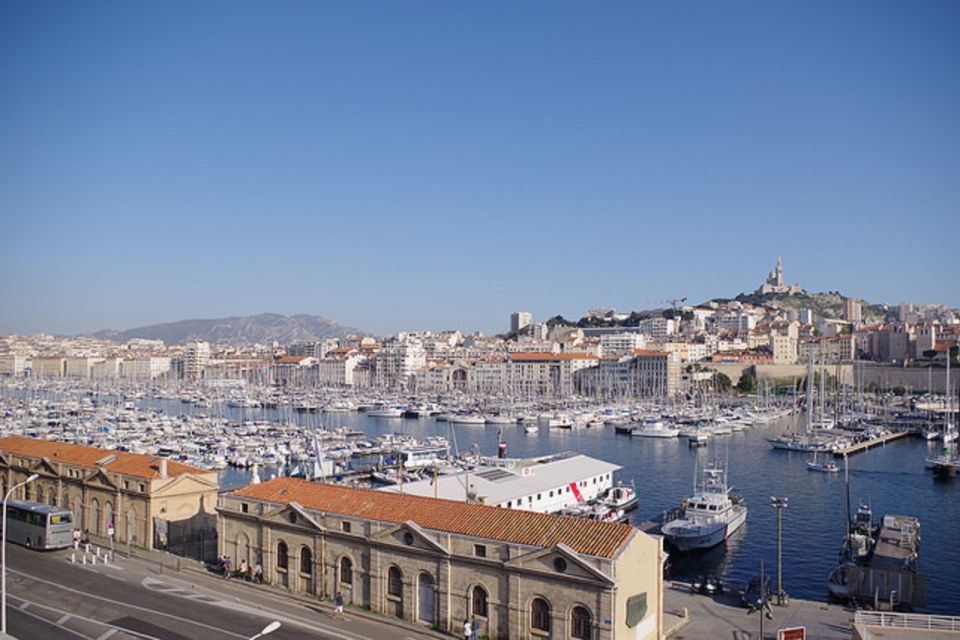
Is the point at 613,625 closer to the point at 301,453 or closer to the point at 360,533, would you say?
the point at 360,533

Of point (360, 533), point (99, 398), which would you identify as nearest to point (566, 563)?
point (360, 533)

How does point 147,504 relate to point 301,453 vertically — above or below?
above

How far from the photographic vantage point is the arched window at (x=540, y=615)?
1673 cm

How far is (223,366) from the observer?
7219 inches

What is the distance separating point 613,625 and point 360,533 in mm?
6876

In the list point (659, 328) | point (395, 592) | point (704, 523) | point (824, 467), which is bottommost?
point (824, 467)

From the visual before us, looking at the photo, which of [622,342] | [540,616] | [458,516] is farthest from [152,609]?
[622,342]

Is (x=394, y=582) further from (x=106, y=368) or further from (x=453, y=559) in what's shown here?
(x=106, y=368)

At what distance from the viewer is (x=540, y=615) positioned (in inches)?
664

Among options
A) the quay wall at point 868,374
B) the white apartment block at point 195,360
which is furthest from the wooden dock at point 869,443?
the white apartment block at point 195,360

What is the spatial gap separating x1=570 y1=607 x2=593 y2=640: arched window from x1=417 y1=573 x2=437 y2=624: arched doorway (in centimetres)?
358

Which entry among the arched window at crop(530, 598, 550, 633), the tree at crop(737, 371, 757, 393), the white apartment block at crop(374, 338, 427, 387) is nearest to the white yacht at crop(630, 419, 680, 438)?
the tree at crop(737, 371, 757, 393)

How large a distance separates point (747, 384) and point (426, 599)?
367ft

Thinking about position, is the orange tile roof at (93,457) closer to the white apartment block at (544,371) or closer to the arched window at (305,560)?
the arched window at (305,560)
